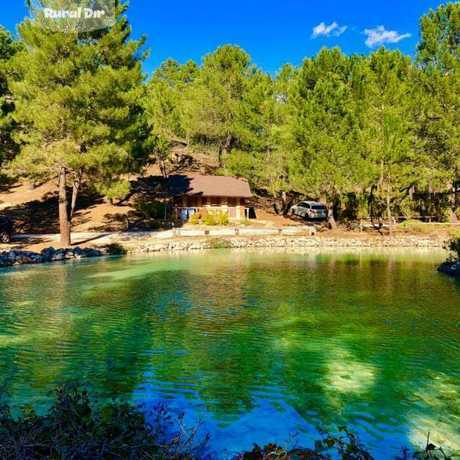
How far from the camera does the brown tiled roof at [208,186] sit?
47656 mm

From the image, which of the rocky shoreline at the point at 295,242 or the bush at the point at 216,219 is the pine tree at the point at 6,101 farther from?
the bush at the point at 216,219

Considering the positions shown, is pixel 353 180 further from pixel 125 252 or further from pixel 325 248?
pixel 125 252

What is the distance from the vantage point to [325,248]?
3322cm

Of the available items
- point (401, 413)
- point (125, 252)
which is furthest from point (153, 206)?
point (401, 413)

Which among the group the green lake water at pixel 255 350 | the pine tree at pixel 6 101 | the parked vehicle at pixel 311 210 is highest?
the pine tree at pixel 6 101

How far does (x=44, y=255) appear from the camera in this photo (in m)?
25.9

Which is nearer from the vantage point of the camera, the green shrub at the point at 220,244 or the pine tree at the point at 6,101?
the pine tree at the point at 6,101

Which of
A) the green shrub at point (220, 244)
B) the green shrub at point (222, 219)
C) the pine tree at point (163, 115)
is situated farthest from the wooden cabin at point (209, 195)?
the green shrub at point (220, 244)

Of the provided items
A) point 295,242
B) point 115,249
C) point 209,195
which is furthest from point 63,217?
point 209,195

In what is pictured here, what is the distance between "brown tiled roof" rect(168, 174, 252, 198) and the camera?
1876 inches

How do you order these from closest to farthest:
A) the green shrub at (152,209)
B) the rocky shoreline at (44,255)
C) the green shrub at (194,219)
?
1. the rocky shoreline at (44,255)
2. the green shrub at (194,219)
3. the green shrub at (152,209)

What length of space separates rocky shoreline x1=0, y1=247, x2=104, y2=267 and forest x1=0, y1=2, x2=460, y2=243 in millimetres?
3157

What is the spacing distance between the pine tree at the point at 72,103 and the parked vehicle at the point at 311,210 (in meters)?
24.8

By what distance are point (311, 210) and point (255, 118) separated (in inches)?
480
